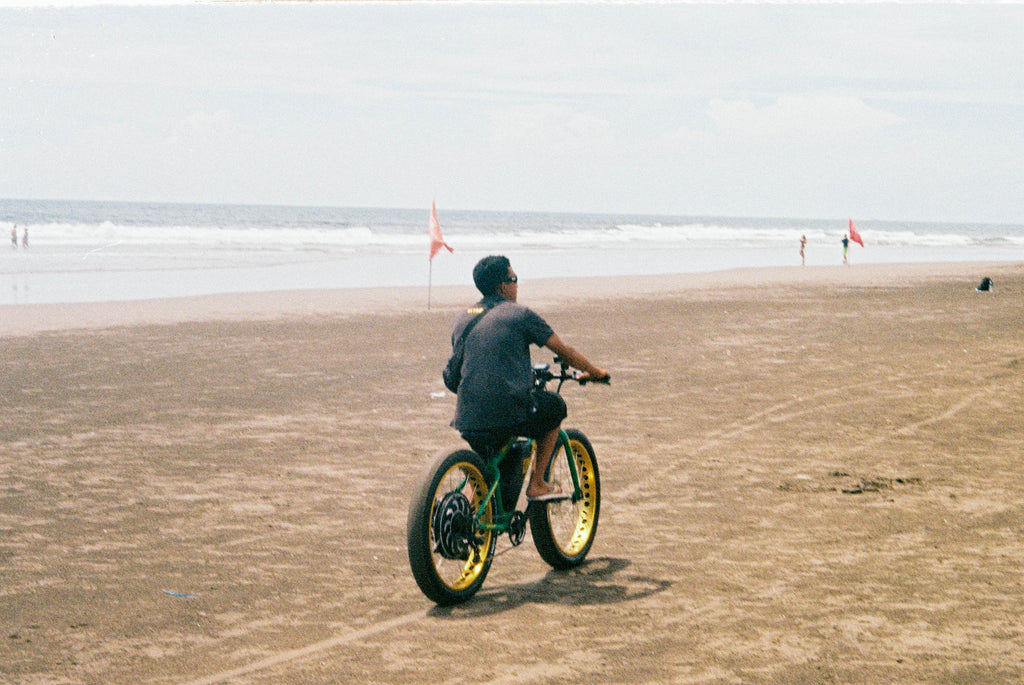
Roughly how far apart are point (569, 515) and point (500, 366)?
4.04 ft

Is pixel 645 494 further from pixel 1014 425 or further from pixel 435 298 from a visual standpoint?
pixel 435 298

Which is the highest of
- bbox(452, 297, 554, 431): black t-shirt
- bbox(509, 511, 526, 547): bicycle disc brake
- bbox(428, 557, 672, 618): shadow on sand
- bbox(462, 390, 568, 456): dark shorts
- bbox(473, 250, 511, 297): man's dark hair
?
bbox(473, 250, 511, 297): man's dark hair

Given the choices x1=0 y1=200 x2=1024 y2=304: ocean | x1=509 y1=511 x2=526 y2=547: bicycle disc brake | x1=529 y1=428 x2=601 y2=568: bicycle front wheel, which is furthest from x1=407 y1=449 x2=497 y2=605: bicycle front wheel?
x1=0 y1=200 x2=1024 y2=304: ocean

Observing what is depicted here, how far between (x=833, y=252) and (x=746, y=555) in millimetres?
63460

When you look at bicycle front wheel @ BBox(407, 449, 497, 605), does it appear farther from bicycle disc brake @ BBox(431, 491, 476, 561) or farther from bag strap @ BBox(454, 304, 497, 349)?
bag strap @ BBox(454, 304, 497, 349)

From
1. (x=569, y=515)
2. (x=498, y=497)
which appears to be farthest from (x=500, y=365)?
(x=569, y=515)

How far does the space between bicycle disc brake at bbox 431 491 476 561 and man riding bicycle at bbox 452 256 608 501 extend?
0.40m

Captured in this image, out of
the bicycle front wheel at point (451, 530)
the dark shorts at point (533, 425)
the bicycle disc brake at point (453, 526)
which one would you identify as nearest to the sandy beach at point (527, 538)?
the bicycle front wheel at point (451, 530)

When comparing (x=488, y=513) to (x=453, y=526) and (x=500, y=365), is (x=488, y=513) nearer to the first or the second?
(x=453, y=526)

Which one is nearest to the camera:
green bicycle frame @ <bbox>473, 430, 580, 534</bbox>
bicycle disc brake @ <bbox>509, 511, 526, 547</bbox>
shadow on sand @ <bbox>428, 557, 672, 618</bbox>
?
shadow on sand @ <bbox>428, 557, 672, 618</bbox>

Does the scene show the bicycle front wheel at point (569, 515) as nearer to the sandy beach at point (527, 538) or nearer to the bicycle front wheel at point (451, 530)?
the sandy beach at point (527, 538)

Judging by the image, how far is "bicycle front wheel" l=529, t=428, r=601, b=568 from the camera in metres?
6.05

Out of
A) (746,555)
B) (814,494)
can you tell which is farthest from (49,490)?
(814,494)

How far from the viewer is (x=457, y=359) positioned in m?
5.75
